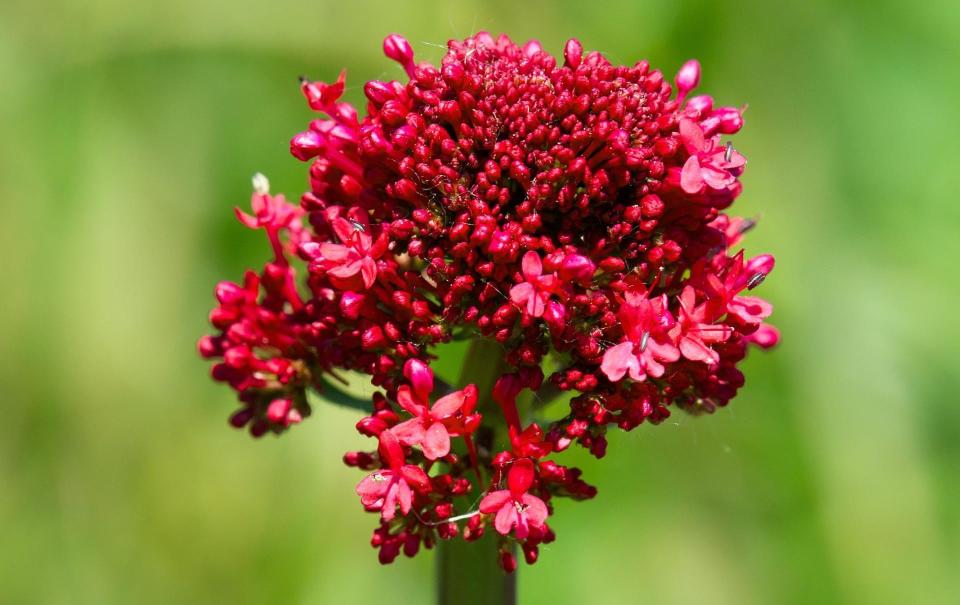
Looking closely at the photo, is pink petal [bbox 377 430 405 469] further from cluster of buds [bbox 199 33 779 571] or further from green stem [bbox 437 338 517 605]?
green stem [bbox 437 338 517 605]

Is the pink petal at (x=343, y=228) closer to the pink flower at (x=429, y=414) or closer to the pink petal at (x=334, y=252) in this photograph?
the pink petal at (x=334, y=252)

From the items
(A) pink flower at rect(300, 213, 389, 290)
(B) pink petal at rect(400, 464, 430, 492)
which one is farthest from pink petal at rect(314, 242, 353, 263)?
(B) pink petal at rect(400, 464, 430, 492)

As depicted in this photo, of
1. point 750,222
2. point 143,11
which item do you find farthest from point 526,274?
point 143,11

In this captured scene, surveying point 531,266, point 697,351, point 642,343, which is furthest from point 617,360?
point 531,266

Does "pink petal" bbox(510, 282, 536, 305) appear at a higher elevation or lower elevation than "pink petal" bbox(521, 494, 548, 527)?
higher

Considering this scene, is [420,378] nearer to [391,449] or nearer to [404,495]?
[391,449]

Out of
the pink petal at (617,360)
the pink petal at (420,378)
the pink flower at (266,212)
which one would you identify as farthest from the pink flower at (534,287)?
the pink flower at (266,212)

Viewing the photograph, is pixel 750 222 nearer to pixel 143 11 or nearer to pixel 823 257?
pixel 823 257
